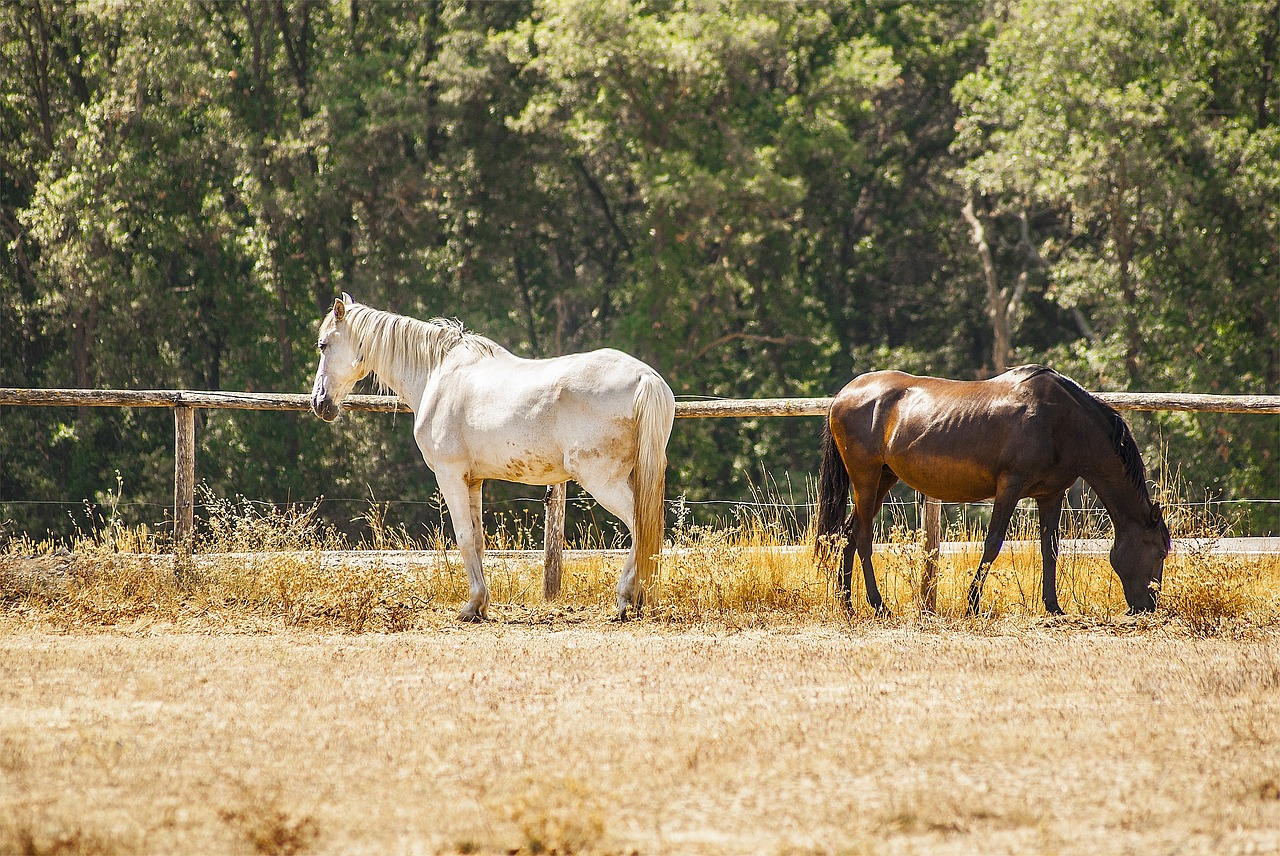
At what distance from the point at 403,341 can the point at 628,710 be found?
4014mm

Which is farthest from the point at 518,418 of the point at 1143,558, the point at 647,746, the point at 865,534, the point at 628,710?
the point at 1143,558

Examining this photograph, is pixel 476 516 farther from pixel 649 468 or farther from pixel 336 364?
pixel 336 364

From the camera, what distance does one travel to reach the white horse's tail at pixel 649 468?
7.45 m

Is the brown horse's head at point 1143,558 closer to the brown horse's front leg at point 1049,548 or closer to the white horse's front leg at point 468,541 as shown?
the brown horse's front leg at point 1049,548

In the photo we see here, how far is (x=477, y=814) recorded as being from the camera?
3.60 meters

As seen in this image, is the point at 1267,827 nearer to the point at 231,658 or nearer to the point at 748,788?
the point at 748,788

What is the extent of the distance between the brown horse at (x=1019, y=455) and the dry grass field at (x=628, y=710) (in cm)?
34

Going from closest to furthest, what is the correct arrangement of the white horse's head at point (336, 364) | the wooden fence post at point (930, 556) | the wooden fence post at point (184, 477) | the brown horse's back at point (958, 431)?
1. the brown horse's back at point (958, 431)
2. the wooden fence post at point (930, 556)
3. the white horse's head at point (336, 364)
4. the wooden fence post at point (184, 477)

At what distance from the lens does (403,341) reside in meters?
8.30

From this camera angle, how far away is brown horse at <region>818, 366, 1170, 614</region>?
713 cm

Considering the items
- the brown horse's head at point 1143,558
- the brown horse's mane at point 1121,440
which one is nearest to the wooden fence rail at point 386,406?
the brown horse's mane at point 1121,440

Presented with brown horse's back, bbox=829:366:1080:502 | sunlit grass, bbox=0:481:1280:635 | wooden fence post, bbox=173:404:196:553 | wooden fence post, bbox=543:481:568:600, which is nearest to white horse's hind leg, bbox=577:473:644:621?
sunlit grass, bbox=0:481:1280:635

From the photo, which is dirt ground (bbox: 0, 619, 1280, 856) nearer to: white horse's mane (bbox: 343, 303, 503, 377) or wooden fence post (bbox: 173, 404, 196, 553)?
wooden fence post (bbox: 173, 404, 196, 553)

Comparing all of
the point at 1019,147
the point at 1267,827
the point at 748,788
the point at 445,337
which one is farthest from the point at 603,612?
the point at 1019,147
